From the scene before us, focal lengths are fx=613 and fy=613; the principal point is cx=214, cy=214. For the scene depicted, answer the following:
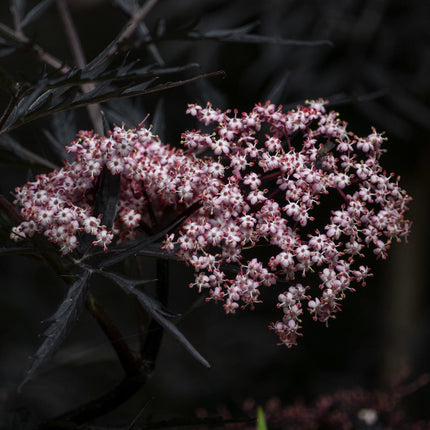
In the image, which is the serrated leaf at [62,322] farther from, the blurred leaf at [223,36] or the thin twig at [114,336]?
the blurred leaf at [223,36]

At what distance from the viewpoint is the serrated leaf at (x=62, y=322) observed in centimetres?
56

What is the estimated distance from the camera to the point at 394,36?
1795mm

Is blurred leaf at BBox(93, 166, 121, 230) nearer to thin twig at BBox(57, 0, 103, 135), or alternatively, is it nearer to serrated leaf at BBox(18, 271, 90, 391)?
serrated leaf at BBox(18, 271, 90, 391)

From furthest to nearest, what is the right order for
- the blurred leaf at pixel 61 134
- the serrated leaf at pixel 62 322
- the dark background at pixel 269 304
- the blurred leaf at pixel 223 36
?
the dark background at pixel 269 304 < the blurred leaf at pixel 61 134 < the blurred leaf at pixel 223 36 < the serrated leaf at pixel 62 322

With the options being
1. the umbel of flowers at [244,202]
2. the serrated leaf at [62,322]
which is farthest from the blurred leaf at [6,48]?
the serrated leaf at [62,322]

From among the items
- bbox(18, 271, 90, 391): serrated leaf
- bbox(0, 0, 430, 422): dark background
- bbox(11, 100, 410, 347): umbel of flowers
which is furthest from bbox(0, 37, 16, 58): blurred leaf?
bbox(0, 0, 430, 422): dark background

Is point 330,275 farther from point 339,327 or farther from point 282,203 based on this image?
point 339,327

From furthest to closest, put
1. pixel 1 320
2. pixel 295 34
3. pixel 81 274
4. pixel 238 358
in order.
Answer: pixel 238 358
pixel 1 320
pixel 295 34
pixel 81 274

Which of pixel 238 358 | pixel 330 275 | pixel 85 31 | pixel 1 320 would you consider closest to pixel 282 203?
pixel 330 275

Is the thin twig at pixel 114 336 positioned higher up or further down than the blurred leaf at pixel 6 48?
further down

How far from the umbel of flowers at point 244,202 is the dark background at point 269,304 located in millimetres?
466

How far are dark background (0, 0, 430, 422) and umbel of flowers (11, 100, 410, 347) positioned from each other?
0.47 meters

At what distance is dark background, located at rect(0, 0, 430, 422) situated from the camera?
1692mm

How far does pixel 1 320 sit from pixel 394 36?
1.54 metres
